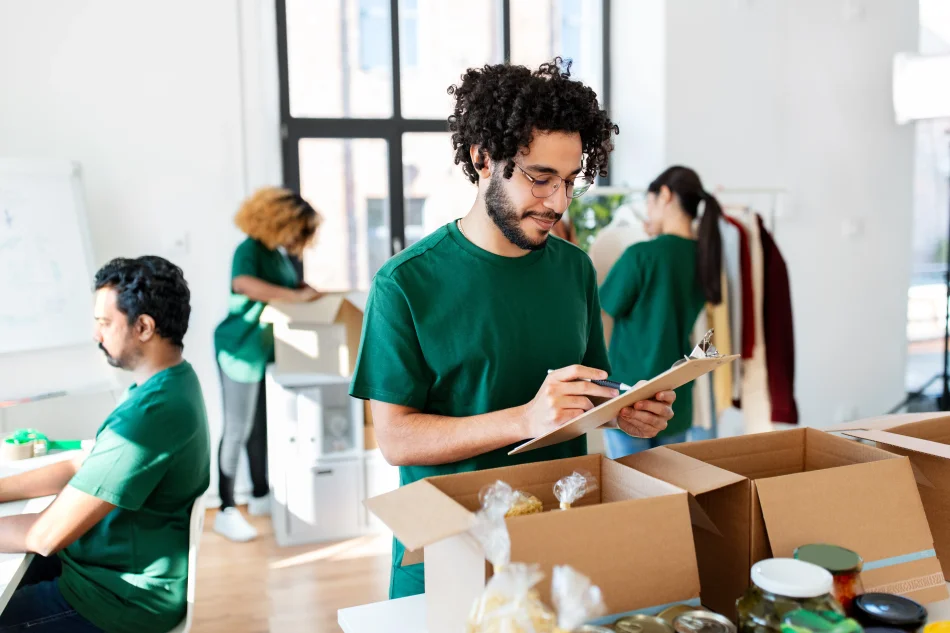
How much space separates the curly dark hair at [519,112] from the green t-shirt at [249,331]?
7.70 feet

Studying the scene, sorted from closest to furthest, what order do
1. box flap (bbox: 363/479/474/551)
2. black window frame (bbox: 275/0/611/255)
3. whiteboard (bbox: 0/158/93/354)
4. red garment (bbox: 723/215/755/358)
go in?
box flap (bbox: 363/479/474/551) → whiteboard (bbox: 0/158/93/354) → red garment (bbox: 723/215/755/358) → black window frame (bbox: 275/0/611/255)

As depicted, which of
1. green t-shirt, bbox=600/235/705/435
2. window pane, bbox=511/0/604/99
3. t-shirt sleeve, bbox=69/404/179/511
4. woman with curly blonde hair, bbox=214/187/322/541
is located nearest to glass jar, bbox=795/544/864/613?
t-shirt sleeve, bbox=69/404/179/511

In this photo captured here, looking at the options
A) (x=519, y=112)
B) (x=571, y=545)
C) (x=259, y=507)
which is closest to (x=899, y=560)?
(x=571, y=545)

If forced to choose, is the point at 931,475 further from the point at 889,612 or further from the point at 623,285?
the point at 623,285

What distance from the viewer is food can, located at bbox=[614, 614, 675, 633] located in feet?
3.07

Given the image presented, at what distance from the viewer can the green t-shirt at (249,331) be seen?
374 cm

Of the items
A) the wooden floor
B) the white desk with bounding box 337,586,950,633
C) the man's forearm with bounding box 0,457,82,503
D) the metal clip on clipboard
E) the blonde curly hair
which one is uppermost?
the blonde curly hair

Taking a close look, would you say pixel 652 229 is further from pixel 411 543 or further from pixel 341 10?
pixel 411 543

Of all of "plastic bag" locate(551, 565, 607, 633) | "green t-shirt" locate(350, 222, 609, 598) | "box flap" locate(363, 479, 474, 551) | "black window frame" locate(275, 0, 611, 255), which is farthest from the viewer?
"black window frame" locate(275, 0, 611, 255)

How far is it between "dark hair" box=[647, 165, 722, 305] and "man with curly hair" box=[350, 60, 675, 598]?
1.64 m

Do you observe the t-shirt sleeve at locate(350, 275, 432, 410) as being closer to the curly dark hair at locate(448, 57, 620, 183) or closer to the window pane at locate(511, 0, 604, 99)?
the curly dark hair at locate(448, 57, 620, 183)

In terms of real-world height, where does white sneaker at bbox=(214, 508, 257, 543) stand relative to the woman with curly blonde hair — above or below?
below

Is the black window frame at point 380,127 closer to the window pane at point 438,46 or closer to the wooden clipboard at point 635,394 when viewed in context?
the window pane at point 438,46

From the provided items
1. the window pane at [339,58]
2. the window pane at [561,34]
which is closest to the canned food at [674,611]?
the window pane at [339,58]
